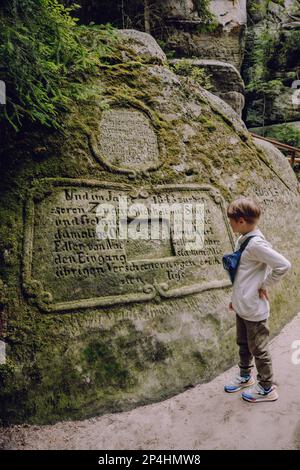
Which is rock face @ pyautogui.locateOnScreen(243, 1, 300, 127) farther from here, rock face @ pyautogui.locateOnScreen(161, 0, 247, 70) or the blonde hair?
the blonde hair

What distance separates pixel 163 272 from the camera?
3508 millimetres

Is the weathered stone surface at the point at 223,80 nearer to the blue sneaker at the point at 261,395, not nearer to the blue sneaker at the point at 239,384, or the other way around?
the blue sneaker at the point at 239,384

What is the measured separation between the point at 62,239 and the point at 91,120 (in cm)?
136

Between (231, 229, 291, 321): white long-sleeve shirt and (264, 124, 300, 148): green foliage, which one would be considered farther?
(264, 124, 300, 148): green foliage

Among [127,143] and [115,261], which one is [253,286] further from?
[127,143]

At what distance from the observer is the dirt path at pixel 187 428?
254 cm

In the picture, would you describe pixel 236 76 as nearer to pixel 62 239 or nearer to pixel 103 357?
pixel 62 239

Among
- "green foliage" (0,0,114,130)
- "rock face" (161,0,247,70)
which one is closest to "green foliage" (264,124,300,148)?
"rock face" (161,0,247,70)

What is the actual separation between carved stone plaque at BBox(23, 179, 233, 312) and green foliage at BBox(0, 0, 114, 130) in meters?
0.75

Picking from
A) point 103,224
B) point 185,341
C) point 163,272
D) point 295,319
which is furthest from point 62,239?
point 295,319

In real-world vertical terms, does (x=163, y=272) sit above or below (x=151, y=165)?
below

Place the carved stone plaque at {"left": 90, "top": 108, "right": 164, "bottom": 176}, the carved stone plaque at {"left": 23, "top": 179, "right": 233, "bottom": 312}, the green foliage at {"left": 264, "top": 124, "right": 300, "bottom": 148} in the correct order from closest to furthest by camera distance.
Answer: the carved stone plaque at {"left": 23, "top": 179, "right": 233, "bottom": 312} < the carved stone plaque at {"left": 90, "top": 108, "right": 164, "bottom": 176} < the green foliage at {"left": 264, "top": 124, "right": 300, "bottom": 148}

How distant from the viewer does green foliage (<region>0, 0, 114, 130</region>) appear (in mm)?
2775

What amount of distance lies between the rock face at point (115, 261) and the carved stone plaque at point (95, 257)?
0.01m
